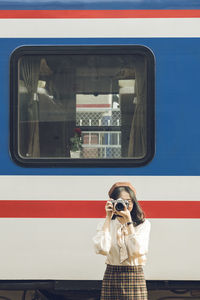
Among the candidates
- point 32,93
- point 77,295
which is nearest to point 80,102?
point 32,93

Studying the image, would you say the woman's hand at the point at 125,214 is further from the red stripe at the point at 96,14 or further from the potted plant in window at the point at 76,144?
the red stripe at the point at 96,14

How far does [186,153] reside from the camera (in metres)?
4.82

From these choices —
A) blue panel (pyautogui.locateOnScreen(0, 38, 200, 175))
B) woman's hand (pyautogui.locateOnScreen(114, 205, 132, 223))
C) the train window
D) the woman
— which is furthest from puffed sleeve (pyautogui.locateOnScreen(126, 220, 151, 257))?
the train window

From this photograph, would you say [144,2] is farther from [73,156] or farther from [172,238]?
[172,238]

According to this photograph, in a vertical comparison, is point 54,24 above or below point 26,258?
above

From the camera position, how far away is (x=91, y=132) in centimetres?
494

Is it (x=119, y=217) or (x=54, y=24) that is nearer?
(x=119, y=217)

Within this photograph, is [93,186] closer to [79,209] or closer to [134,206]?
[79,209]

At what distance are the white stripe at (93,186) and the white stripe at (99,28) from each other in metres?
1.26

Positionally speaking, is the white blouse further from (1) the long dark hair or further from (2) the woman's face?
(2) the woman's face

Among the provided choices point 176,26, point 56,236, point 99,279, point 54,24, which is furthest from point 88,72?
point 99,279

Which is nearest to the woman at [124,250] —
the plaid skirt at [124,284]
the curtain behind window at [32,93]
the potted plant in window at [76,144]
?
the plaid skirt at [124,284]

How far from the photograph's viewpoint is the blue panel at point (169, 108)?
15.8 ft

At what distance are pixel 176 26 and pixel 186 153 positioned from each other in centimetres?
112
